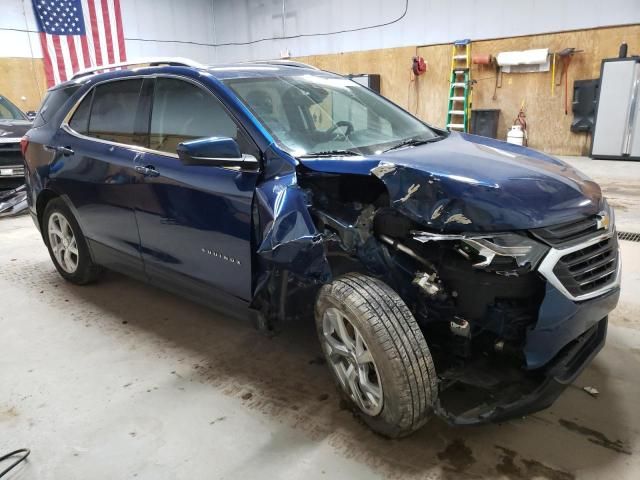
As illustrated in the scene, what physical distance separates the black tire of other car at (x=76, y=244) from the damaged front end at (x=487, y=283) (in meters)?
2.20

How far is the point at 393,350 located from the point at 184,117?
5.49 ft

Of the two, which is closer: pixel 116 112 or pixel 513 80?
pixel 116 112

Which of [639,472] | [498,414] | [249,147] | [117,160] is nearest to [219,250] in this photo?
[249,147]

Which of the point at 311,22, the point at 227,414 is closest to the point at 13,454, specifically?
the point at 227,414

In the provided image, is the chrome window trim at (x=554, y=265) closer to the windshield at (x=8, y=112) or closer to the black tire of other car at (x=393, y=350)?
the black tire of other car at (x=393, y=350)

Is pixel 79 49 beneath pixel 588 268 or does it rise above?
above

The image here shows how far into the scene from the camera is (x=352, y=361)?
6.45ft

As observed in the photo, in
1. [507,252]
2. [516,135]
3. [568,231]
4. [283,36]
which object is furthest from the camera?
[283,36]

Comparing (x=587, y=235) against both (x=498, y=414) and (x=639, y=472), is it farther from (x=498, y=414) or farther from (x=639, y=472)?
(x=639, y=472)

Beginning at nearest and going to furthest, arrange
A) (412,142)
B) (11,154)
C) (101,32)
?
(412,142) < (11,154) < (101,32)

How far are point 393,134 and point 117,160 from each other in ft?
5.28

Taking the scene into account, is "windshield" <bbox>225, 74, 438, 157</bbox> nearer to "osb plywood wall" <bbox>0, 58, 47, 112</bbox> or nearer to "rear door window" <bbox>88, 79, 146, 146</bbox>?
"rear door window" <bbox>88, 79, 146, 146</bbox>

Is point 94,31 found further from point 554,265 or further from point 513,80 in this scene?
point 554,265

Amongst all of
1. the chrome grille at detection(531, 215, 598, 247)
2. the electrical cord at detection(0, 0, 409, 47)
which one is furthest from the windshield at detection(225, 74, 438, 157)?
the electrical cord at detection(0, 0, 409, 47)
